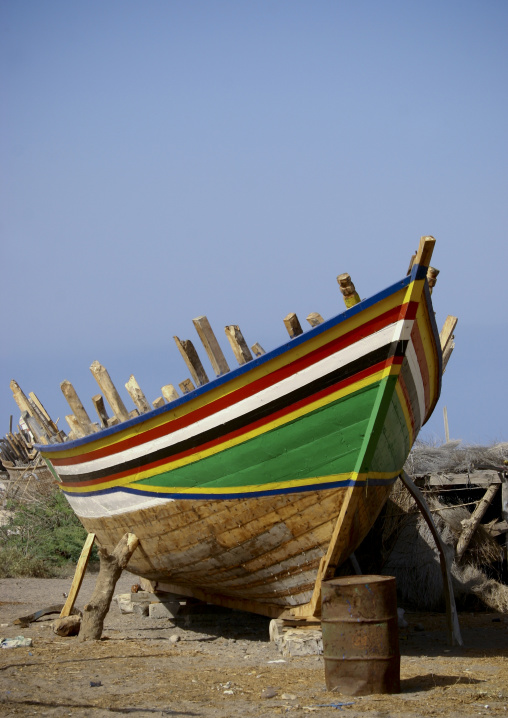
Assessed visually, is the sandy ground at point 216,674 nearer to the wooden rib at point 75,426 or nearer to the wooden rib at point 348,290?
the wooden rib at point 75,426

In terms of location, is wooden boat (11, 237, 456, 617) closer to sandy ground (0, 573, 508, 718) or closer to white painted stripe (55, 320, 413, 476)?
white painted stripe (55, 320, 413, 476)

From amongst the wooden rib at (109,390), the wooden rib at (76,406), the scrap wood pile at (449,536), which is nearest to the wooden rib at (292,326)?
the wooden rib at (109,390)

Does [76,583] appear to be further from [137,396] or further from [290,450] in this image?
[290,450]

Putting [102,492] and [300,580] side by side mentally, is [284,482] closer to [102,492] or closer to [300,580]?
[300,580]

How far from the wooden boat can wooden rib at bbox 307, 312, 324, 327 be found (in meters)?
0.36

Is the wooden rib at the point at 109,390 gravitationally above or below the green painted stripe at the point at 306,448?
above

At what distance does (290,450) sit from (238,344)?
1.02 metres

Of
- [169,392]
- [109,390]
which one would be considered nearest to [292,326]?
[169,392]

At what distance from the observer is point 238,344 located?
6609 mm

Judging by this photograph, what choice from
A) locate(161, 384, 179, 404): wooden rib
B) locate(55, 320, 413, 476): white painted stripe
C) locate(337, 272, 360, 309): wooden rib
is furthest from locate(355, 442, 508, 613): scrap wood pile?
locate(337, 272, 360, 309): wooden rib

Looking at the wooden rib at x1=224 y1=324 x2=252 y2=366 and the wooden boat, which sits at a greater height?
the wooden rib at x1=224 y1=324 x2=252 y2=366

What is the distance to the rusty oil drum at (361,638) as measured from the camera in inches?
199

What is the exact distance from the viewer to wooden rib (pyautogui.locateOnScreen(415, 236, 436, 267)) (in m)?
5.72

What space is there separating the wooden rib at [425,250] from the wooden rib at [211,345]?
1.95 m
